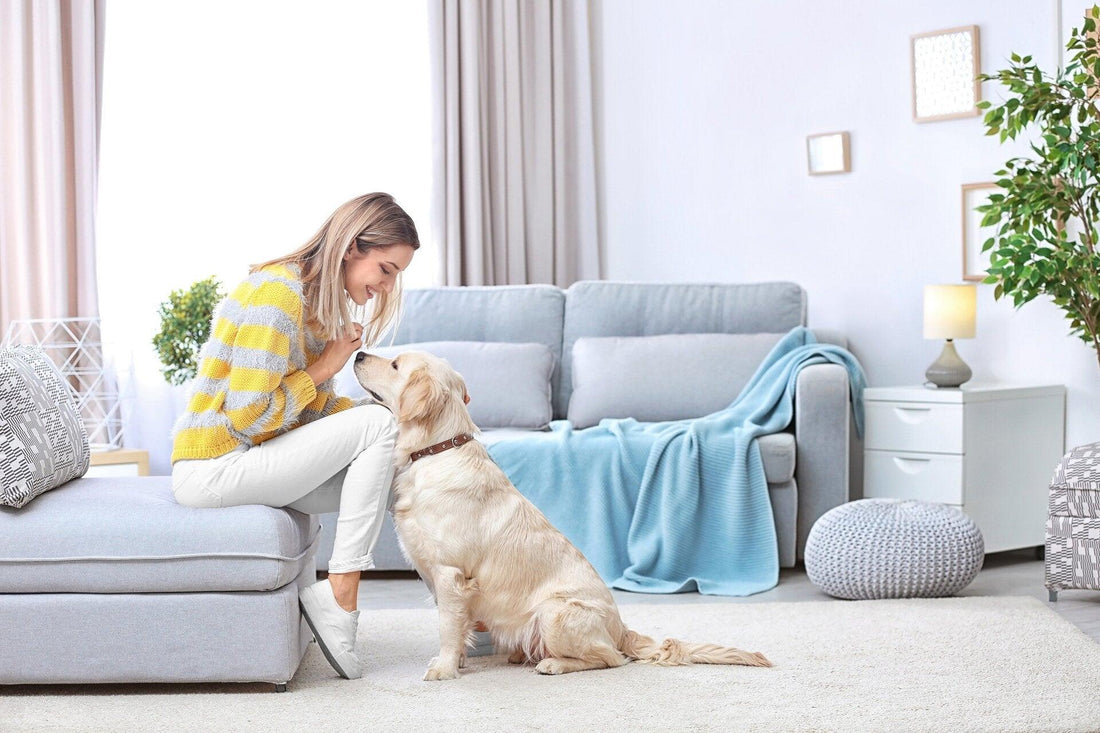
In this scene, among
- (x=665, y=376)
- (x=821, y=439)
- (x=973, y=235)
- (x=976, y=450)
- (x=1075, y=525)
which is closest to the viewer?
(x=1075, y=525)

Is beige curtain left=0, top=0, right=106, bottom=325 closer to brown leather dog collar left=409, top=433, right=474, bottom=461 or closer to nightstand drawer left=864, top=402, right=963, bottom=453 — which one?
brown leather dog collar left=409, top=433, right=474, bottom=461

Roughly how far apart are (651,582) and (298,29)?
2.67 metres

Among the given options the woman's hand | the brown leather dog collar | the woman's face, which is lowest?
the brown leather dog collar

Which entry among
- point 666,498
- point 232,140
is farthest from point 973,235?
point 232,140

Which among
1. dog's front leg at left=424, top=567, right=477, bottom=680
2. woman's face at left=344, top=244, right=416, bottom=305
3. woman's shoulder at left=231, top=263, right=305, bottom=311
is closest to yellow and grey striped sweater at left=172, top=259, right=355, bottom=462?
woman's shoulder at left=231, top=263, right=305, bottom=311

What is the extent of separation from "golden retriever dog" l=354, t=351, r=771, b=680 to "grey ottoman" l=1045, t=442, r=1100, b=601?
119cm

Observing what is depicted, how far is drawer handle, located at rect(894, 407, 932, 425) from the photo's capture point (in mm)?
3738

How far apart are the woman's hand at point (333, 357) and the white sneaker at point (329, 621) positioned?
1.46 ft

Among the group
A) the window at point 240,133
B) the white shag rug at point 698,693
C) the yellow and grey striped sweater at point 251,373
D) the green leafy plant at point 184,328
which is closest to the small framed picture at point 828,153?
the window at point 240,133

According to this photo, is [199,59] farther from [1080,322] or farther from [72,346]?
[1080,322]

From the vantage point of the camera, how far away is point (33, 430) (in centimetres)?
244

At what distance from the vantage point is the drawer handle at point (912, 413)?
12.3 feet

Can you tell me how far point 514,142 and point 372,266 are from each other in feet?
8.51

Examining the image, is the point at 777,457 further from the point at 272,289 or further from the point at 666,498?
the point at 272,289
